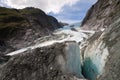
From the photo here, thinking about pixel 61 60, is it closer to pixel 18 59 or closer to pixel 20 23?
pixel 18 59

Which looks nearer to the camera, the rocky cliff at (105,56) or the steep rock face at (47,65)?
the rocky cliff at (105,56)

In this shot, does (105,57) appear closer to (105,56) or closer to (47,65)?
(105,56)

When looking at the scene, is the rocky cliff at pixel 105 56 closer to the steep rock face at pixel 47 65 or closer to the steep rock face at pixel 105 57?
the steep rock face at pixel 105 57

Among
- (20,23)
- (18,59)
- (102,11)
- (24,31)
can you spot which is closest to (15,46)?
(24,31)

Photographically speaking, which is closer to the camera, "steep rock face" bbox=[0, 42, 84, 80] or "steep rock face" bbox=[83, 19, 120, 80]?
"steep rock face" bbox=[83, 19, 120, 80]

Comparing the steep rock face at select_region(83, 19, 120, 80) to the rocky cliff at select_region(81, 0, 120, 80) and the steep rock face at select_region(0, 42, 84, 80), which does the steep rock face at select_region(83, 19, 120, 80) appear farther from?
the steep rock face at select_region(0, 42, 84, 80)

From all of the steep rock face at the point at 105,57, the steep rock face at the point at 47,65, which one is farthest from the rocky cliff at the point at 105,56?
the steep rock face at the point at 47,65

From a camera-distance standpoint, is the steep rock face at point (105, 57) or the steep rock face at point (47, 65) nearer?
the steep rock face at point (105, 57)

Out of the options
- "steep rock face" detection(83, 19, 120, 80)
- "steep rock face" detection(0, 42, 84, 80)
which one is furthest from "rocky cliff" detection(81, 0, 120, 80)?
"steep rock face" detection(0, 42, 84, 80)
